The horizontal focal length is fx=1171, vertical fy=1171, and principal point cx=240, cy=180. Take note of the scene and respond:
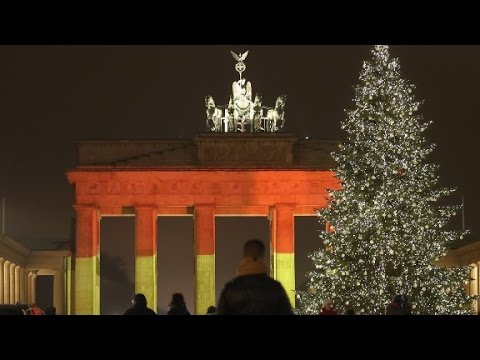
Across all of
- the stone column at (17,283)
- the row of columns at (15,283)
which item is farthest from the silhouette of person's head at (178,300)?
the stone column at (17,283)

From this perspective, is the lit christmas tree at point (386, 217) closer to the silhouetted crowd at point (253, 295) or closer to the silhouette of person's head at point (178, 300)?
the silhouette of person's head at point (178, 300)

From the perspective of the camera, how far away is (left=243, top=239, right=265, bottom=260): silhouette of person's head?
1081cm

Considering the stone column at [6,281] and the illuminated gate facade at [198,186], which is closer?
the illuminated gate facade at [198,186]

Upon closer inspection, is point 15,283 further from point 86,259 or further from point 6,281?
point 86,259

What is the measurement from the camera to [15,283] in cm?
9281

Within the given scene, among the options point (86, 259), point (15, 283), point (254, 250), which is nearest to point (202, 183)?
point (86, 259)

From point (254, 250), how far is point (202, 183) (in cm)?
7050

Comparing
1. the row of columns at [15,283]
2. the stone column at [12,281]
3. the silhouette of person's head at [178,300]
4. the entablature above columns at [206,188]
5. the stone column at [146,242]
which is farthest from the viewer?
the stone column at [12,281]

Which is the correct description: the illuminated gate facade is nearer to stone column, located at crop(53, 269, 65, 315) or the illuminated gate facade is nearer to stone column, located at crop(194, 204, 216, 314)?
stone column, located at crop(194, 204, 216, 314)

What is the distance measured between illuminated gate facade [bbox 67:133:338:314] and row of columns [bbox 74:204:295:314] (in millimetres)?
69

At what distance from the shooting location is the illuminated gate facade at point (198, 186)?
80312mm

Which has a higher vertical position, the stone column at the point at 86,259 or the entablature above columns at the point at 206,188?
the entablature above columns at the point at 206,188
